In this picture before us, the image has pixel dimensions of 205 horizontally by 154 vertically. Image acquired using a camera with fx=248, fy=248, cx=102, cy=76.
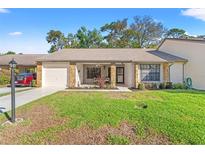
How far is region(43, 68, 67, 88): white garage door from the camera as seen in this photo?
2300 cm

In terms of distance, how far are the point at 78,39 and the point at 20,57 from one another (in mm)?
14254

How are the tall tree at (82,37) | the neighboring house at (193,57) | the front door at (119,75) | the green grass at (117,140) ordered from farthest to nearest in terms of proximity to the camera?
the tall tree at (82,37) < the front door at (119,75) < the neighboring house at (193,57) < the green grass at (117,140)

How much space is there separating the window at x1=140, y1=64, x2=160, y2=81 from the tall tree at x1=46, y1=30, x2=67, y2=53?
27.4 meters

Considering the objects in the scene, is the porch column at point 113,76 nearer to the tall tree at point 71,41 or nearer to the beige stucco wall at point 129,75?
the beige stucco wall at point 129,75

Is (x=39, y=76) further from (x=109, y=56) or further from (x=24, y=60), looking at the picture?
(x=24, y=60)

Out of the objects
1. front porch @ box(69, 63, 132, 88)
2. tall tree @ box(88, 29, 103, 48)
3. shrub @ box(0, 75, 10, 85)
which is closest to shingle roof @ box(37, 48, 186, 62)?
front porch @ box(69, 63, 132, 88)

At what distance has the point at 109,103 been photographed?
1112 cm

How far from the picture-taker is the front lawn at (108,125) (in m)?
7.11

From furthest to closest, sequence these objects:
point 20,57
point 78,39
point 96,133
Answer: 1. point 78,39
2. point 20,57
3. point 96,133

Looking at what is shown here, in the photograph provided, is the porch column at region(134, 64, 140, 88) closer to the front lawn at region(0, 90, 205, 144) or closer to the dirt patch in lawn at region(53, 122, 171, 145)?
the front lawn at region(0, 90, 205, 144)

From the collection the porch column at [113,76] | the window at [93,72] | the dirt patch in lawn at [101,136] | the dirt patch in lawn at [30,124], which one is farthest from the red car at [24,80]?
the dirt patch in lawn at [101,136]

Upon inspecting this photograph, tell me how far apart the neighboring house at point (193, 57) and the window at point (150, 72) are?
1683 mm
